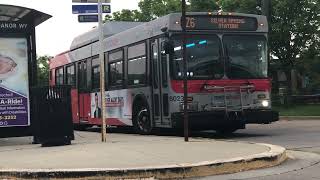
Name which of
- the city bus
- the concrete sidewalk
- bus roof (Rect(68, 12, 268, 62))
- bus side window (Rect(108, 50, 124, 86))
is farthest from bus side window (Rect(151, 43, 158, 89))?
the concrete sidewalk

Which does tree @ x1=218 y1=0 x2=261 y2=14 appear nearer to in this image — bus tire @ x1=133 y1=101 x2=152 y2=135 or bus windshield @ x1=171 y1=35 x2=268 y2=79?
bus tire @ x1=133 y1=101 x2=152 y2=135

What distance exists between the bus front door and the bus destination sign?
1.09 metres

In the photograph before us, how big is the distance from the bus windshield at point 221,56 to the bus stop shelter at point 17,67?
381 cm

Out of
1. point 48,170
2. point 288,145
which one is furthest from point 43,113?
point 288,145

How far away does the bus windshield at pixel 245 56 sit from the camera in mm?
16734

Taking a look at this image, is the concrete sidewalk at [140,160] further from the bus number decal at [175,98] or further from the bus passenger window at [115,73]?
the bus passenger window at [115,73]

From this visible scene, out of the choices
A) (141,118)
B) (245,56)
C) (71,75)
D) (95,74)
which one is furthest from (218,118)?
(71,75)

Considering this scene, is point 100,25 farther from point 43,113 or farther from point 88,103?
point 88,103

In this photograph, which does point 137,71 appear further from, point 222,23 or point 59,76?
point 59,76

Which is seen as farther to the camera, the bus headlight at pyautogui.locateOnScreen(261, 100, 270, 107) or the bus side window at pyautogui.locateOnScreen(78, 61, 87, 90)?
the bus side window at pyautogui.locateOnScreen(78, 61, 87, 90)

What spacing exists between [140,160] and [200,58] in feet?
22.0

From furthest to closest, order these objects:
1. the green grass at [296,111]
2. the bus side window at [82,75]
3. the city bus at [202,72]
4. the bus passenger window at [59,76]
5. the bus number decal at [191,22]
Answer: the green grass at [296,111] < the bus passenger window at [59,76] < the bus side window at [82,75] < the bus number decal at [191,22] < the city bus at [202,72]

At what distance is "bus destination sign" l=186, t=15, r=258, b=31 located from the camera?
16672mm

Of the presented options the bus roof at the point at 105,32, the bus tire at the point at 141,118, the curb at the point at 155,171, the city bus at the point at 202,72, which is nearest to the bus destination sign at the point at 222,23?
the city bus at the point at 202,72
